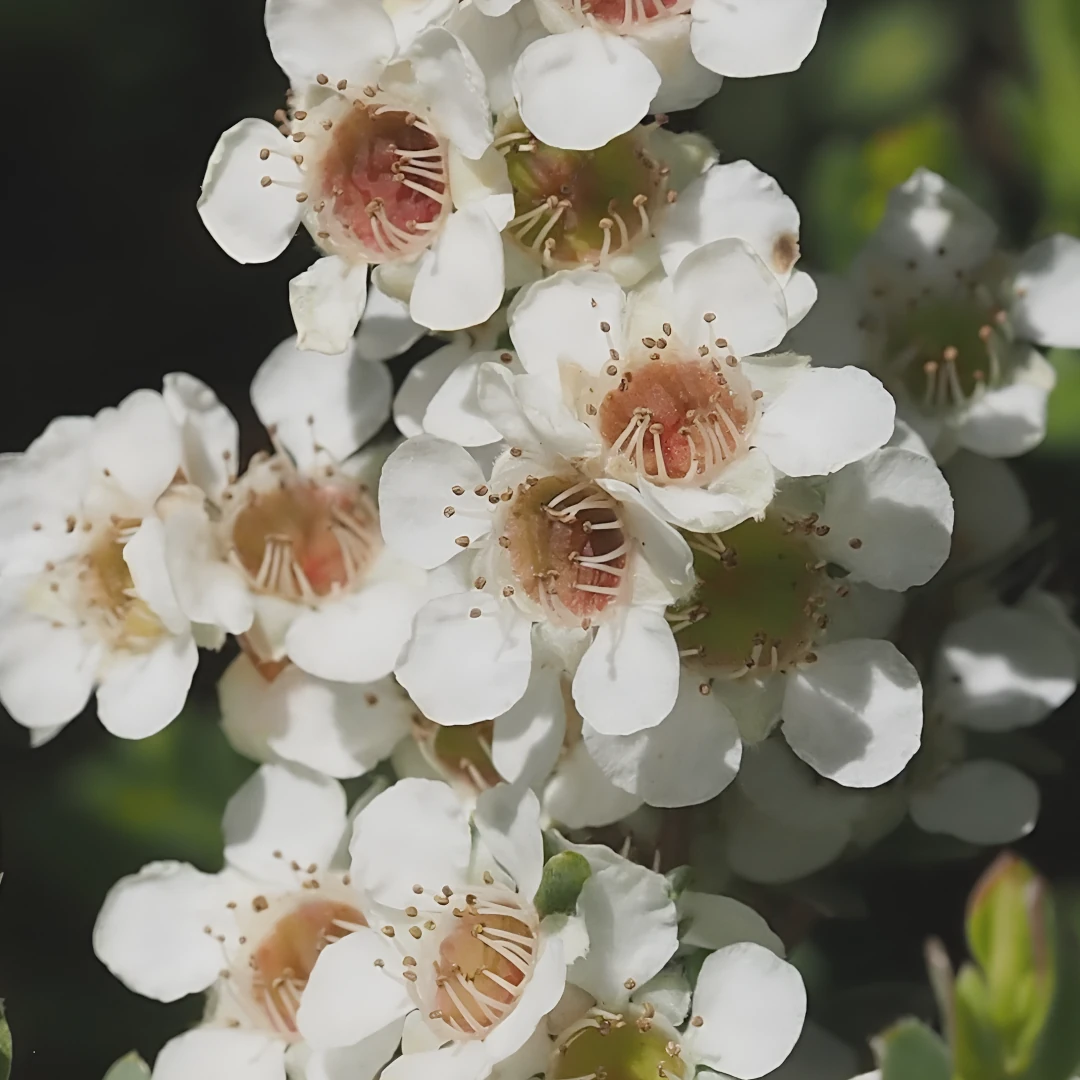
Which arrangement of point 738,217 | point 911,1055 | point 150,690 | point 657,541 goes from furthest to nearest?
point 150,690, point 738,217, point 657,541, point 911,1055

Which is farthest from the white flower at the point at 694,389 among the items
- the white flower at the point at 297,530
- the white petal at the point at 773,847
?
the white petal at the point at 773,847

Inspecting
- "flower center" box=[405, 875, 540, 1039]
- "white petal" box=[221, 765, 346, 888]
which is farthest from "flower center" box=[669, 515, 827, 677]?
"white petal" box=[221, 765, 346, 888]

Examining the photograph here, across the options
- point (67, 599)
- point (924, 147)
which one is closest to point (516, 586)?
point (67, 599)

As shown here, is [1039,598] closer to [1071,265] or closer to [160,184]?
[1071,265]

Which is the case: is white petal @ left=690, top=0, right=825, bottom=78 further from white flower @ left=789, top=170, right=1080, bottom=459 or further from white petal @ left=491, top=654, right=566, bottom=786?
white petal @ left=491, top=654, right=566, bottom=786

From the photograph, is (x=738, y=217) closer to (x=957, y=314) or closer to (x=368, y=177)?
(x=368, y=177)

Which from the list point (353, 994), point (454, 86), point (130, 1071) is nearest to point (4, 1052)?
point (130, 1071)
